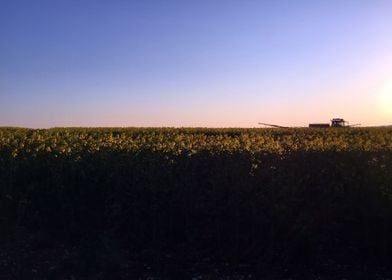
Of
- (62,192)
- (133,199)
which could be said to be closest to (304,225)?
(133,199)

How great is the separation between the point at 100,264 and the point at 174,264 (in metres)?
0.86

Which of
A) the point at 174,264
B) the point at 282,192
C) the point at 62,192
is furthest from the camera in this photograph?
the point at 62,192

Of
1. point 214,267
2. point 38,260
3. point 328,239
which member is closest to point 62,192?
point 38,260

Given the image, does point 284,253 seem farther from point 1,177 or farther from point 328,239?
point 1,177

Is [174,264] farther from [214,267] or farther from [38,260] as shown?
[38,260]

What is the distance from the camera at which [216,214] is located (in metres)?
6.56

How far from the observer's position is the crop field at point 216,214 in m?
6.40

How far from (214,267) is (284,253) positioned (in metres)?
0.83

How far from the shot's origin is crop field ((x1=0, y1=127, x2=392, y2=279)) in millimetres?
6402

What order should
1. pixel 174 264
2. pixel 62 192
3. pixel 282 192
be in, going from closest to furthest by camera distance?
pixel 282 192
pixel 174 264
pixel 62 192

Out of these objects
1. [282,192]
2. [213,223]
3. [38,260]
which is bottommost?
[38,260]

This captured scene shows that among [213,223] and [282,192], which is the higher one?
[282,192]

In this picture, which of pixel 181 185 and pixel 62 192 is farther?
pixel 62 192

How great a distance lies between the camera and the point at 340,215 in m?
6.51
